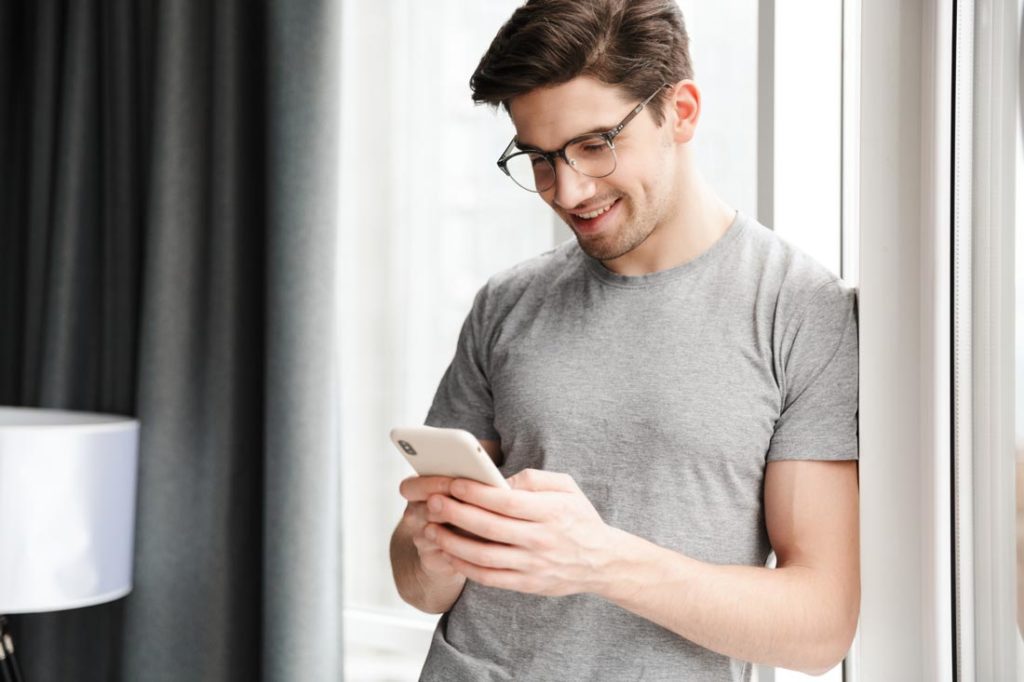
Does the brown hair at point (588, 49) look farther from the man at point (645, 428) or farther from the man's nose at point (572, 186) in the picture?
the man's nose at point (572, 186)

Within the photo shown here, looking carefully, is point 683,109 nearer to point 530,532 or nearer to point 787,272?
point 787,272

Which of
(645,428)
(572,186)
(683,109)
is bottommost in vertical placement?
(645,428)

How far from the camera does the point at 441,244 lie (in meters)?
2.04

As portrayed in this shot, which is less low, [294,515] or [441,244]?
[441,244]

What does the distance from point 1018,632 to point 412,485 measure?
65 cm

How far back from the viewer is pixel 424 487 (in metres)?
1.16

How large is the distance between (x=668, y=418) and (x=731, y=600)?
230 mm

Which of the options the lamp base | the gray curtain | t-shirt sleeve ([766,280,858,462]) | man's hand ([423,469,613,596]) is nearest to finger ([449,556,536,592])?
man's hand ([423,469,613,596])

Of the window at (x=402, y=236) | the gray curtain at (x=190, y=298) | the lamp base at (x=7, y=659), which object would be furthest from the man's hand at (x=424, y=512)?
the lamp base at (x=7, y=659)

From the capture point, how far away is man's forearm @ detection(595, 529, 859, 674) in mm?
1118

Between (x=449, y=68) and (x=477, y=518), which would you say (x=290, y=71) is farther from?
(x=477, y=518)

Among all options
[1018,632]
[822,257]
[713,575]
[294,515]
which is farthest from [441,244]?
[1018,632]

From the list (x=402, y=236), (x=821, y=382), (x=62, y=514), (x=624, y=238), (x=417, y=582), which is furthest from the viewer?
(x=402, y=236)

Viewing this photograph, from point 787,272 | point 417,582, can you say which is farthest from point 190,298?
point 787,272
